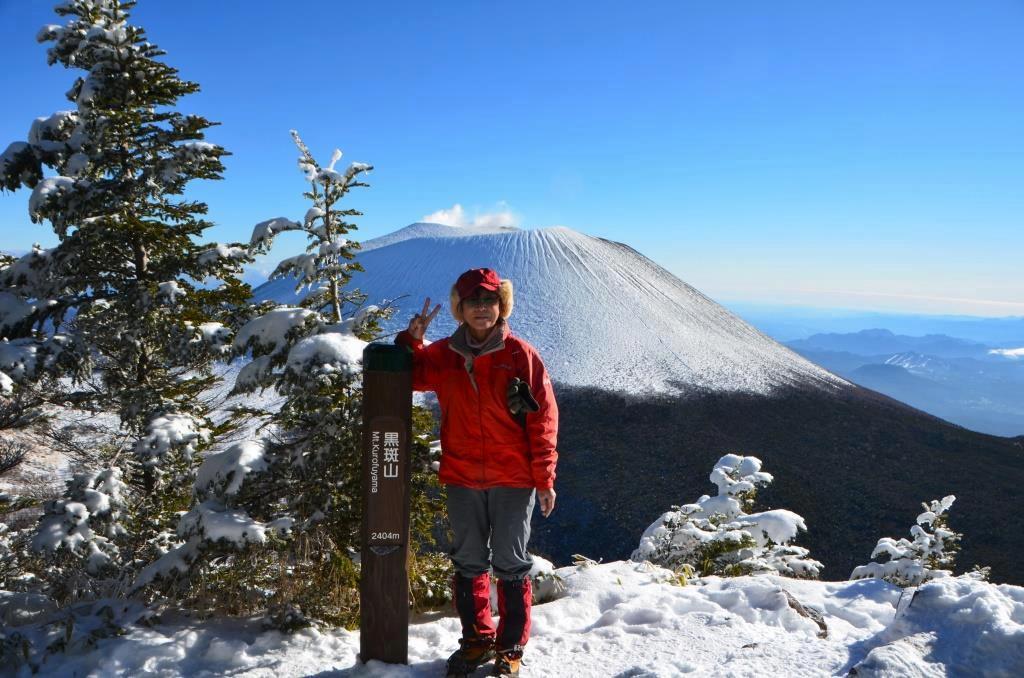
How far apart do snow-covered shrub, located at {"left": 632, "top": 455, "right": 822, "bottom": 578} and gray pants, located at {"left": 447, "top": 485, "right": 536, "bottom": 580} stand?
12.1 feet

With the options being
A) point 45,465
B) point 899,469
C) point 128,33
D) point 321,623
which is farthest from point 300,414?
point 899,469

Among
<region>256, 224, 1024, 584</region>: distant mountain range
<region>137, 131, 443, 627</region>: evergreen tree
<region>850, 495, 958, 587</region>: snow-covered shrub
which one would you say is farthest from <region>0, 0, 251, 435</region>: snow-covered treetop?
<region>256, 224, 1024, 584</region>: distant mountain range

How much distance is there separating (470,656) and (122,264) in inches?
226

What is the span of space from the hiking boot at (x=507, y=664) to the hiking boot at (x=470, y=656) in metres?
0.12

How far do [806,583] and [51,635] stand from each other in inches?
238

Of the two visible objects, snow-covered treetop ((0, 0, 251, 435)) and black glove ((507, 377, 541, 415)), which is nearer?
black glove ((507, 377, 541, 415))

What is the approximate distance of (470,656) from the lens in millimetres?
3850

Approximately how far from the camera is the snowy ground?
10.6ft

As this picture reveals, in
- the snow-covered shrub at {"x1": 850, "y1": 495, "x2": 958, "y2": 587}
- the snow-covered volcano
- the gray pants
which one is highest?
the snow-covered volcano

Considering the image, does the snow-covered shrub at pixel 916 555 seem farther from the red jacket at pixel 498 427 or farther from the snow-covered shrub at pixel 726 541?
the red jacket at pixel 498 427

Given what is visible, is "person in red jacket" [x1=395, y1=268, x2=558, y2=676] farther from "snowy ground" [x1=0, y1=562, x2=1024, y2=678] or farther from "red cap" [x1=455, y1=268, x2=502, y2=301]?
"snowy ground" [x1=0, y1=562, x2=1024, y2=678]

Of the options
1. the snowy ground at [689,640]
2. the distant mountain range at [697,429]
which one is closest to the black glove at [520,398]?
the snowy ground at [689,640]

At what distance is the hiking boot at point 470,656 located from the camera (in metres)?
3.81

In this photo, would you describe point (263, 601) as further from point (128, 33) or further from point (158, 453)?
point (128, 33)
